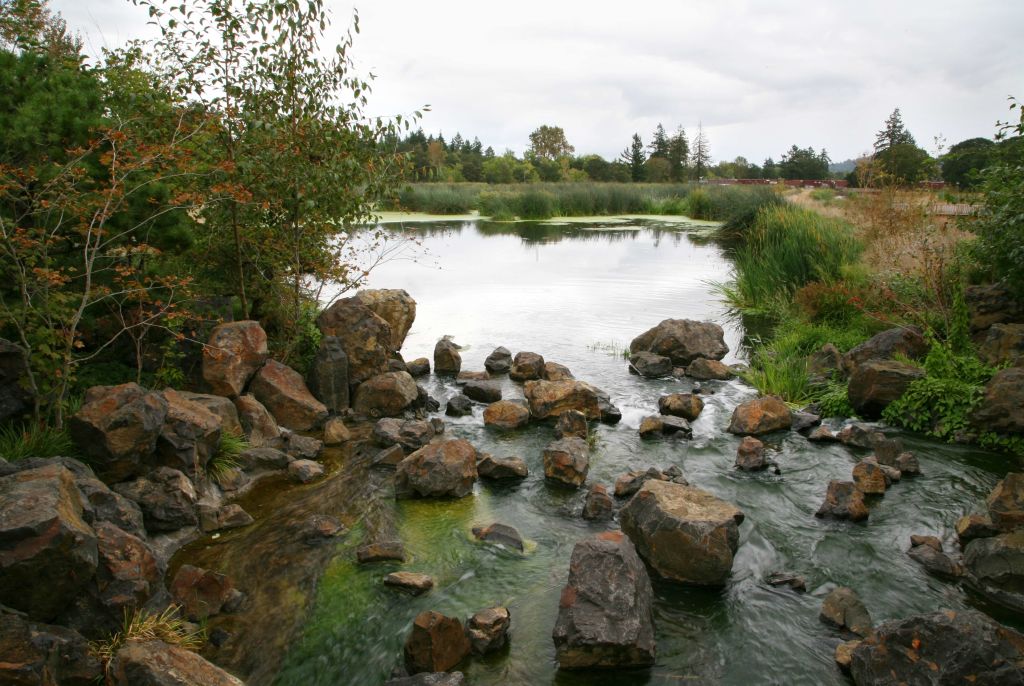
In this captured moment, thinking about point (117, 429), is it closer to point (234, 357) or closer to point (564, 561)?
point (234, 357)

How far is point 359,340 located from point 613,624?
5.61m

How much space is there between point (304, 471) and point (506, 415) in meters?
2.44

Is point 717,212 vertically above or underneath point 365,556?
above

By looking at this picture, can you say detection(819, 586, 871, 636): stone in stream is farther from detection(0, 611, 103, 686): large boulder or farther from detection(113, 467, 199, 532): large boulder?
detection(113, 467, 199, 532): large boulder

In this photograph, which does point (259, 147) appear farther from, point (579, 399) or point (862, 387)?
point (862, 387)

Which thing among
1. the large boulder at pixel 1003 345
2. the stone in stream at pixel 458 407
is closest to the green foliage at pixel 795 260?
the large boulder at pixel 1003 345

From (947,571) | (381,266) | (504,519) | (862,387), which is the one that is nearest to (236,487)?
(504,519)

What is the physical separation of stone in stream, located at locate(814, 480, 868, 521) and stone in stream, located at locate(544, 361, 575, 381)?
422 cm

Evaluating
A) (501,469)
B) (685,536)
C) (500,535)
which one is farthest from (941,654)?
(501,469)

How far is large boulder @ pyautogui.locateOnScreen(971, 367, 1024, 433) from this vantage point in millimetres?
6785

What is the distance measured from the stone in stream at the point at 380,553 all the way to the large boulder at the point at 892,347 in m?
6.47

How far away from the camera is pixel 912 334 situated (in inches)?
352

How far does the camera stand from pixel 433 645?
3797 mm

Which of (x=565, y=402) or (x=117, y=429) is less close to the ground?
(x=117, y=429)
